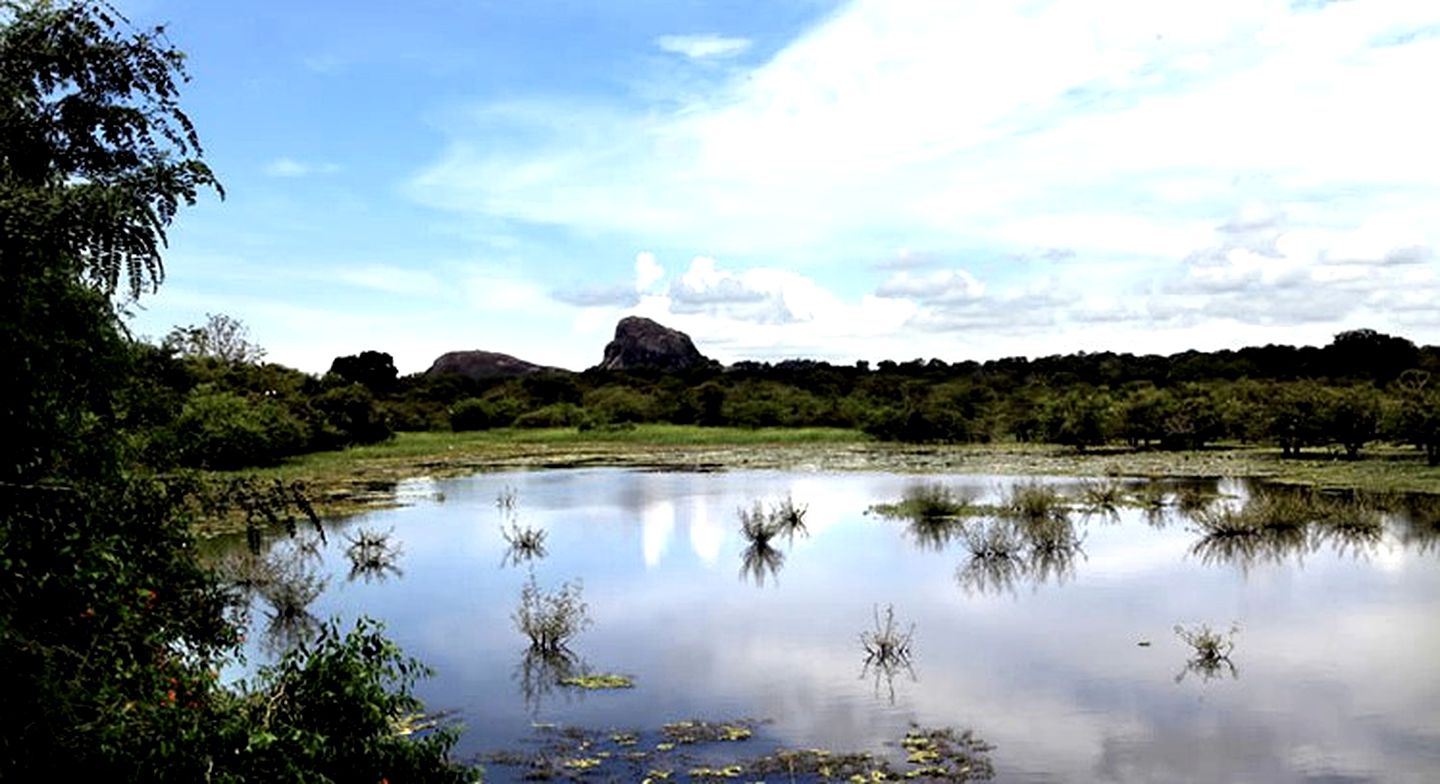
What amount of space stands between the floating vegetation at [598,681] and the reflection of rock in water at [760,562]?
23.0ft

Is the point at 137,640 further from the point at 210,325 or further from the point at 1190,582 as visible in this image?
the point at 210,325

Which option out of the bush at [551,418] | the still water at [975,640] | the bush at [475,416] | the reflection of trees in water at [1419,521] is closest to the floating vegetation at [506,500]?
the still water at [975,640]

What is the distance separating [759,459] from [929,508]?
27.9m

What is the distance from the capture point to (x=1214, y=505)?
31.2 m

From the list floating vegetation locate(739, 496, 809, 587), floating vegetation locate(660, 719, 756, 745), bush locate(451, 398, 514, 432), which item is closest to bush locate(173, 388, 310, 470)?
bush locate(451, 398, 514, 432)

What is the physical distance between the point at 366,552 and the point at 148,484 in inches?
788

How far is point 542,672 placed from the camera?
1538cm

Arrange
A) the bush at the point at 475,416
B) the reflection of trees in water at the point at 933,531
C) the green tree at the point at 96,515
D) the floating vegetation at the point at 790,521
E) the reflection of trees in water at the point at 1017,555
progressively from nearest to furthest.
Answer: the green tree at the point at 96,515
the reflection of trees in water at the point at 1017,555
the reflection of trees in water at the point at 933,531
the floating vegetation at the point at 790,521
the bush at the point at 475,416

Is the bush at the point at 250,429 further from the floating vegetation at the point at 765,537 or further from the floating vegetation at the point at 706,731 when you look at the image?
the floating vegetation at the point at 706,731

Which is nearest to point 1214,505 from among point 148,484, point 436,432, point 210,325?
point 148,484

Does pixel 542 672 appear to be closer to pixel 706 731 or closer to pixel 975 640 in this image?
pixel 706 731

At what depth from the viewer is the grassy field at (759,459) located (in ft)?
133

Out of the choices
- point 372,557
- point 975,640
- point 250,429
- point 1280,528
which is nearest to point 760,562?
point 975,640

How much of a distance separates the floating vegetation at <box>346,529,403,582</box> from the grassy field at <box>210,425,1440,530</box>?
8.25 metres
